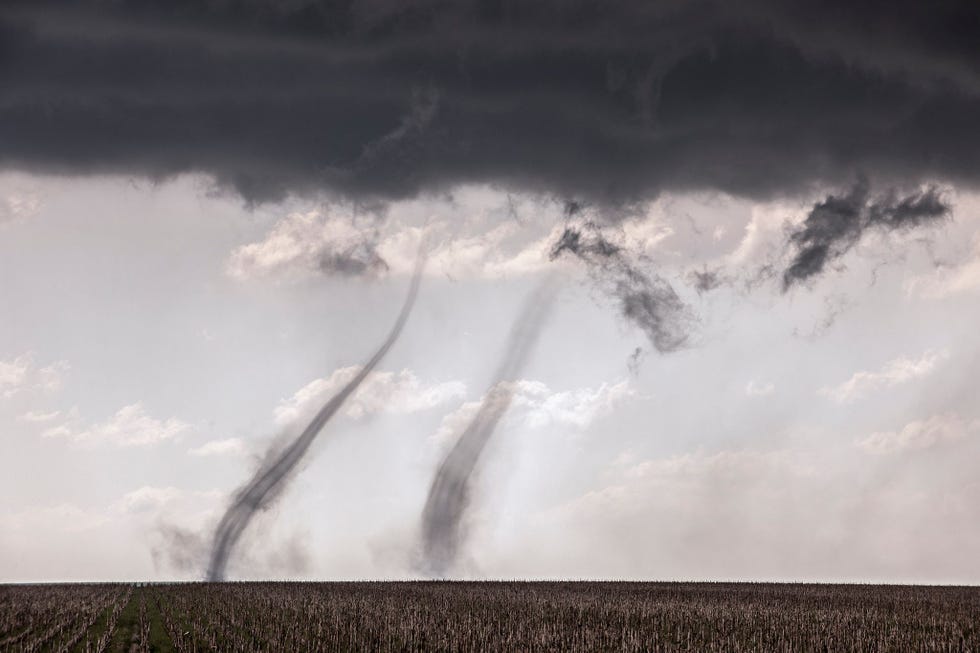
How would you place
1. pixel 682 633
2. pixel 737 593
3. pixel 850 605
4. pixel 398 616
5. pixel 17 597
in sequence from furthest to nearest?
pixel 737 593, pixel 17 597, pixel 850 605, pixel 398 616, pixel 682 633

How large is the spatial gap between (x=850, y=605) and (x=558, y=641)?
3032 centimetres

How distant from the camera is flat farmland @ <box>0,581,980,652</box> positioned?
4381 centimetres

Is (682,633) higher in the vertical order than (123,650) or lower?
higher

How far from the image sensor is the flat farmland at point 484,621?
43.8 metres

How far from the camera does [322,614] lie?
56156 mm

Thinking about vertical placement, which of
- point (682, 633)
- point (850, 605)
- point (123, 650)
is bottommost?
point (123, 650)

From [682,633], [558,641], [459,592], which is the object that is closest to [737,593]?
[459,592]

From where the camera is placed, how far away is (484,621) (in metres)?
53.0

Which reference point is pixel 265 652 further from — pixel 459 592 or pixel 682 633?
pixel 459 592

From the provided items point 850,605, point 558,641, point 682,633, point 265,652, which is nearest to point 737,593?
point 850,605

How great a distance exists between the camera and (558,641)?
44.6m

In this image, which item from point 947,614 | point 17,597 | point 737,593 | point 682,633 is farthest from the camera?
point 737,593

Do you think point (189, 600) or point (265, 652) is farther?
point (189, 600)

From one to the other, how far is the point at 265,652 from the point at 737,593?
160 ft
